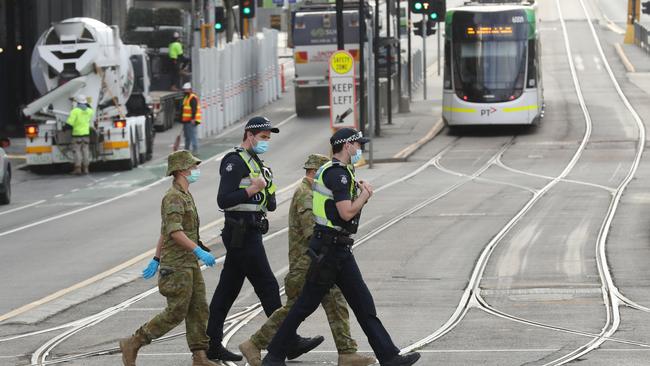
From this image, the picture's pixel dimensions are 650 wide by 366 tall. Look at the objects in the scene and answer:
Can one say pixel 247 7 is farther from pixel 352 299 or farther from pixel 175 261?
pixel 352 299

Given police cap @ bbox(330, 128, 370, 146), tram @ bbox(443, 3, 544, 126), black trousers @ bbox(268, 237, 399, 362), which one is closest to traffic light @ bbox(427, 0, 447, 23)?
tram @ bbox(443, 3, 544, 126)

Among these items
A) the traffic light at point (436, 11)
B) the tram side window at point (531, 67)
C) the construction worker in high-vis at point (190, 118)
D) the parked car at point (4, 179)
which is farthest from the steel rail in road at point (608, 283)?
the parked car at point (4, 179)

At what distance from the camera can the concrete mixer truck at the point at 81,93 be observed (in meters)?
34.8

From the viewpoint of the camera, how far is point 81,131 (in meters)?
34.1

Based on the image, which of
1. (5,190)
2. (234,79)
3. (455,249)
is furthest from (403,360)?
(234,79)

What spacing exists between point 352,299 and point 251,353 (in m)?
1.03

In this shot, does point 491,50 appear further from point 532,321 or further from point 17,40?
point 532,321

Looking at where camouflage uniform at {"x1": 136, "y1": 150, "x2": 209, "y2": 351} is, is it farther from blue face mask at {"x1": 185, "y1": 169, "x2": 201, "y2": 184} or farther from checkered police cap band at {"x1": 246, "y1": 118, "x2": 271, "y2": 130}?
checkered police cap band at {"x1": 246, "y1": 118, "x2": 271, "y2": 130}

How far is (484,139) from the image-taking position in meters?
Answer: 41.0

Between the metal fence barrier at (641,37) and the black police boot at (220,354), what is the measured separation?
198 ft

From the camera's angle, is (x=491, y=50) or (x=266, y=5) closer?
(x=491, y=50)

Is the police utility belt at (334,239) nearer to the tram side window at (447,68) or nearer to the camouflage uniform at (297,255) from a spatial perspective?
the camouflage uniform at (297,255)

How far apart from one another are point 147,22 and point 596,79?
1764cm

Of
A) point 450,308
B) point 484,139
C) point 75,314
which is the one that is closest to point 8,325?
point 75,314
